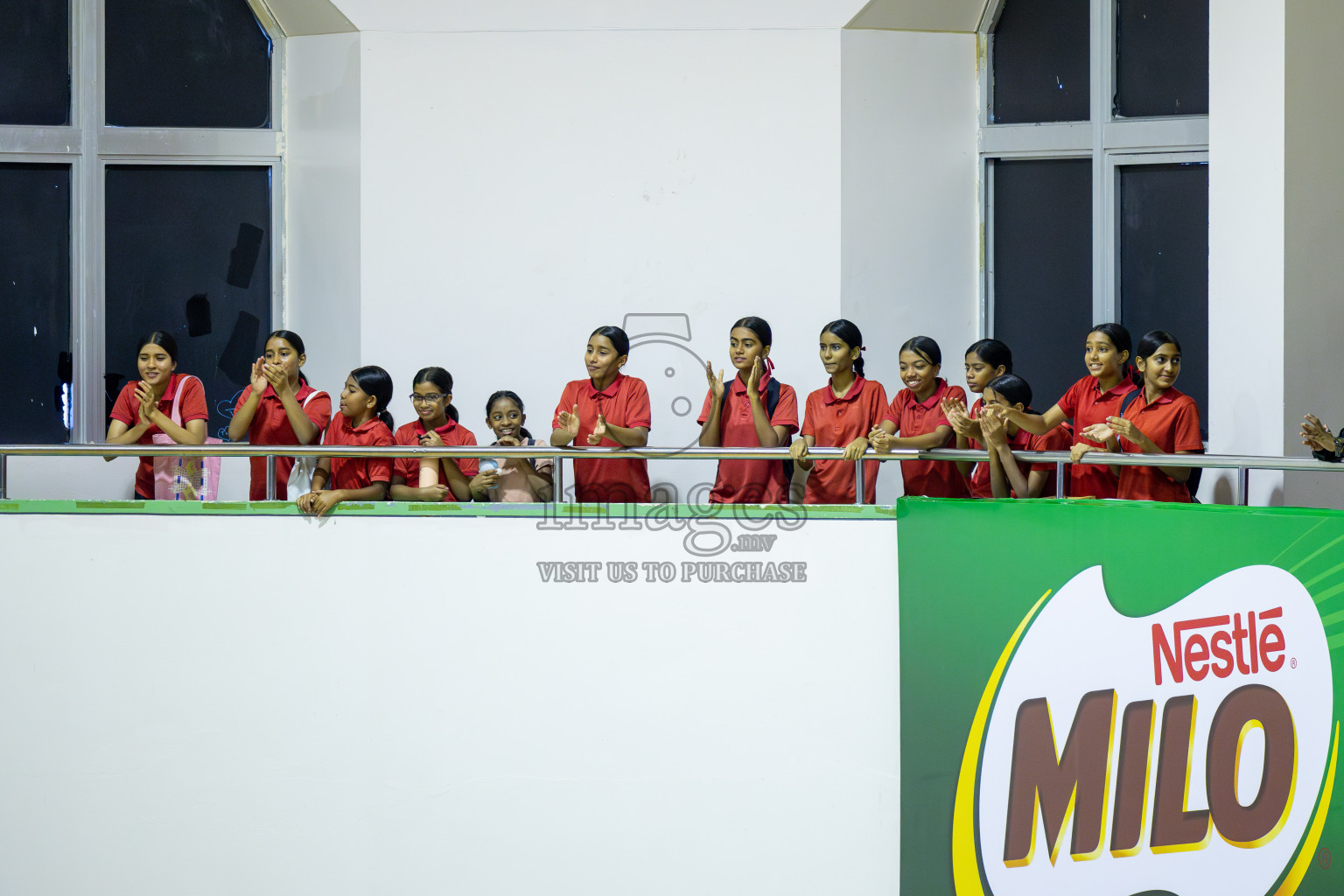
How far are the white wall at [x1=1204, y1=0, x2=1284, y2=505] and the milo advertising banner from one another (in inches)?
41.3

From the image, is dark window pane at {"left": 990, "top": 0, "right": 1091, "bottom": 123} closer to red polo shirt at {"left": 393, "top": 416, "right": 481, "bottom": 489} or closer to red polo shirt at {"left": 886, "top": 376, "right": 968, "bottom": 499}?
red polo shirt at {"left": 886, "top": 376, "right": 968, "bottom": 499}

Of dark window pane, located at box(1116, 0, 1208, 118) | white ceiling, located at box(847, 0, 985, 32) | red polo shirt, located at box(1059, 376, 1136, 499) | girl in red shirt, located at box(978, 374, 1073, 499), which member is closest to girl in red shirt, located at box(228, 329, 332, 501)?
girl in red shirt, located at box(978, 374, 1073, 499)

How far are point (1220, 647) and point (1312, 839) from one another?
563 mm

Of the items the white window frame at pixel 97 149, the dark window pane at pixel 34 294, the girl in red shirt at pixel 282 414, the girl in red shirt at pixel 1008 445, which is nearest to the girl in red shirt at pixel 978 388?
the girl in red shirt at pixel 1008 445

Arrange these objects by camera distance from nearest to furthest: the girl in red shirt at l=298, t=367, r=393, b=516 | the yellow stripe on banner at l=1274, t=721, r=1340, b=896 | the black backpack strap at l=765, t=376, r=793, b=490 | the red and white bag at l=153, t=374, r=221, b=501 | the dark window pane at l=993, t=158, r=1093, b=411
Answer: the yellow stripe on banner at l=1274, t=721, r=1340, b=896 < the girl in red shirt at l=298, t=367, r=393, b=516 < the red and white bag at l=153, t=374, r=221, b=501 < the black backpack strap at l=765, t=376, r=793, b=490 < the dark window pane at l=993, t=158, r=1093, b=411

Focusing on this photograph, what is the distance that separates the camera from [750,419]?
165 inches

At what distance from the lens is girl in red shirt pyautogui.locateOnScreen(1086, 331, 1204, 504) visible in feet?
11.4

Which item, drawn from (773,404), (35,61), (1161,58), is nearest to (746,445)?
(773,404)

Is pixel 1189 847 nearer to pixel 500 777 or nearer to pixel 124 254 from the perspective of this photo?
pixel 500 777

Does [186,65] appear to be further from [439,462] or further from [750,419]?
[750,419]

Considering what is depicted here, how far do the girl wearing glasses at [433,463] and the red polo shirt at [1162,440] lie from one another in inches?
91.0

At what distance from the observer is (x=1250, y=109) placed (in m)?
4.00

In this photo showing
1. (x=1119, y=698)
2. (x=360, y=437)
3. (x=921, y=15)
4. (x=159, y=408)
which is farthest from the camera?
(x=921, y=15)

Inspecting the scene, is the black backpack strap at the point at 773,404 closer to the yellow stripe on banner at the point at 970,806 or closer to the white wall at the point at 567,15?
the yellow stripe on banner at the point at 970,806
